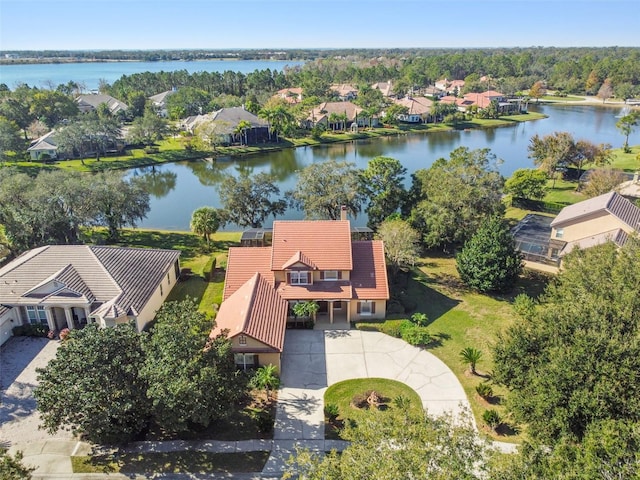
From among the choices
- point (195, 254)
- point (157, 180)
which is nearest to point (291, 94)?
point (157, 180)

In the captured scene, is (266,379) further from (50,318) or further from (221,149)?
(221,149)

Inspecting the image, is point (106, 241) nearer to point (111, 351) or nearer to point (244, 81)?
point (111, 351)

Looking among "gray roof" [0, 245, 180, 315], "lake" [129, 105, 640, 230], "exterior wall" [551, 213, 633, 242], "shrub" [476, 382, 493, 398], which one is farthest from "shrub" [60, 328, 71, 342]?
"exterior wall" [551, 213, 633, 242]

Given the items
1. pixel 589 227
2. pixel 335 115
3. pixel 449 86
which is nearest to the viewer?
pixel 589 227

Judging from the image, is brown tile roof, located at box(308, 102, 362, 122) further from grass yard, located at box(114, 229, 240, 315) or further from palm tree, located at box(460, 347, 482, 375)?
palm tree, located at box(460, 347, 482, 375)

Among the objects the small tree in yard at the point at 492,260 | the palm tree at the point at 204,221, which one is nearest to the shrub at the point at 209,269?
the palm tree at the point at 204,221

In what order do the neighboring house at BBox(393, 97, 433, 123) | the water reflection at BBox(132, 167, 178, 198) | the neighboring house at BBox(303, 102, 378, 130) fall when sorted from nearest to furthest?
the water reflection at BBox(132, 167, 178, 198)
the neighboring house at BBox(303, 102, 378, 130)
the neighboring house at BBox(393, 97, 433, 123)
